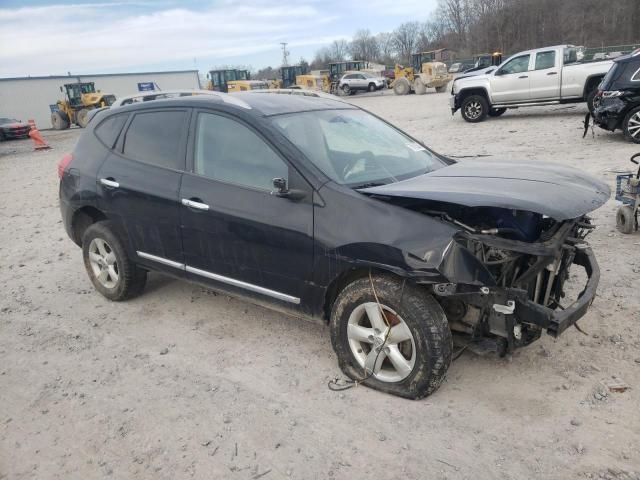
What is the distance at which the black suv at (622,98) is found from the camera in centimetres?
951

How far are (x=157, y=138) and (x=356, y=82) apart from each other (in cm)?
3579

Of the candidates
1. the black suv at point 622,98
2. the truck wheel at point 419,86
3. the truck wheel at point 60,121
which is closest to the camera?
the black suv at point 622,98

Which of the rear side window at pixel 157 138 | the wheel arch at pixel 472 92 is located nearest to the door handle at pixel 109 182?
the rear side window at pixel 157 138

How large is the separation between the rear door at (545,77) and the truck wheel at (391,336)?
44.5 feet

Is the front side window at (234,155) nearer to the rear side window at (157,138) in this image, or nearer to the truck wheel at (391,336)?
the rear side window at (157,138)

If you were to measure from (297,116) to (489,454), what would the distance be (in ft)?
8.29

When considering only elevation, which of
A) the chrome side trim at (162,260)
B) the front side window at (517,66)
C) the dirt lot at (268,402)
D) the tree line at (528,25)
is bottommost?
the dirt lot at (268,402)

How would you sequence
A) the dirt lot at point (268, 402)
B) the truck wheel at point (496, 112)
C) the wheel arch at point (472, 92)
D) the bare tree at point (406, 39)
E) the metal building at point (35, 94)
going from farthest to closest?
the bare tree at point (406, 39)
the metal building at point (35, 94)
the truck wheel at point (496, 112)
the wheel arch at point (472, 92)
the dirt lot at point (268, 402)

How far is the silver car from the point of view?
3784 centimetres

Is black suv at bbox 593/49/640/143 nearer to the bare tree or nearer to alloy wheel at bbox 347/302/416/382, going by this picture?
alloy wheel at bbox 347/302/416/382

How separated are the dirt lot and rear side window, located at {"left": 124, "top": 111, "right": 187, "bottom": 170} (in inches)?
53.2

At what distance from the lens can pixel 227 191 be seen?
3.52 metres

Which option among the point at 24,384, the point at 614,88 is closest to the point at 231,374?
the point at 24,384

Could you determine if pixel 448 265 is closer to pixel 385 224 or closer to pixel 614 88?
pixel 385 224
